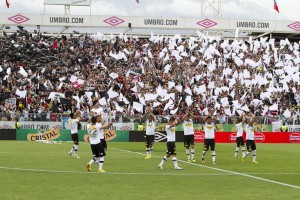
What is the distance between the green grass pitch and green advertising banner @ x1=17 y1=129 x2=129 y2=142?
21.3 meters

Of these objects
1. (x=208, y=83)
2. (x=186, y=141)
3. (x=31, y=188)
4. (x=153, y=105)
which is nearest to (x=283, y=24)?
(x=208, y=83)

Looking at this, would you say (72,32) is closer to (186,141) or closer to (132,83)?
(132,83)

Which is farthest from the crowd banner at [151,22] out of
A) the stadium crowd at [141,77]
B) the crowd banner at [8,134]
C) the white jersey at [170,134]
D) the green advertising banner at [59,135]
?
the white jersey at [170,134]

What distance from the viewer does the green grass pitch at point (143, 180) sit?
18656 mm

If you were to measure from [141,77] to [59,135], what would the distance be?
38.1 ft

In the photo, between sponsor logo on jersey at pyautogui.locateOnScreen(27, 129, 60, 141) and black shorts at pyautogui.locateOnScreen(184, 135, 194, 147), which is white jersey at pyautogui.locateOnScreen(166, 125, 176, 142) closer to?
black shorts at pyautogui.locateOnScreen(184, 135, 194, 147)

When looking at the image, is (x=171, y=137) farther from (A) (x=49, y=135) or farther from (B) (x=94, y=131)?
(A) (x=49, y=135)

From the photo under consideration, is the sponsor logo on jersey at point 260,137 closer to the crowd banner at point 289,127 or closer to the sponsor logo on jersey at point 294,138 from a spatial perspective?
the crowd banner at point 289,127

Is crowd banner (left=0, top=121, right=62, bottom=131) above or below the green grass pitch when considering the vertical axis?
above

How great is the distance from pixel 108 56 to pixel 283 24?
27178 mm

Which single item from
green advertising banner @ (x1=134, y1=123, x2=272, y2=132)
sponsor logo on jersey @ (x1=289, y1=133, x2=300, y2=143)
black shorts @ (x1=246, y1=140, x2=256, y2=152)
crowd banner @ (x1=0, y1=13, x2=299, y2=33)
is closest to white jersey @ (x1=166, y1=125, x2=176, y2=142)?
black shorts @ (x1=246, y1=140, x2=256, y2=152)

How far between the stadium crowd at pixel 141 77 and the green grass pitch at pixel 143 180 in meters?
22.9

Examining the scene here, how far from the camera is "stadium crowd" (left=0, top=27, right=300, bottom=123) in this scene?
56000 mm

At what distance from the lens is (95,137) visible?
25719 millimetres
